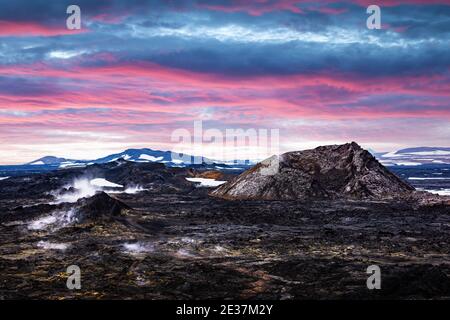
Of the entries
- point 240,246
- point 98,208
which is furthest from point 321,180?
point 240,246

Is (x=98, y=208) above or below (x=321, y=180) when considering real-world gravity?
above

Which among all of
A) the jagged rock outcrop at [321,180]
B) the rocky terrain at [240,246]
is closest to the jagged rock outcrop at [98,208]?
the rocky terrain at [240,246]

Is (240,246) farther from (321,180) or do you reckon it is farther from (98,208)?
(321,180)

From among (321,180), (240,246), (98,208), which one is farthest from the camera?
(321,180)

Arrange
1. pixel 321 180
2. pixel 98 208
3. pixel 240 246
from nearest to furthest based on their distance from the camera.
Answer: pixel 240 246 → pixel 98 208 → pixel 321 180

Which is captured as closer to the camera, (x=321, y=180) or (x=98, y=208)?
(x=98, y=208)
